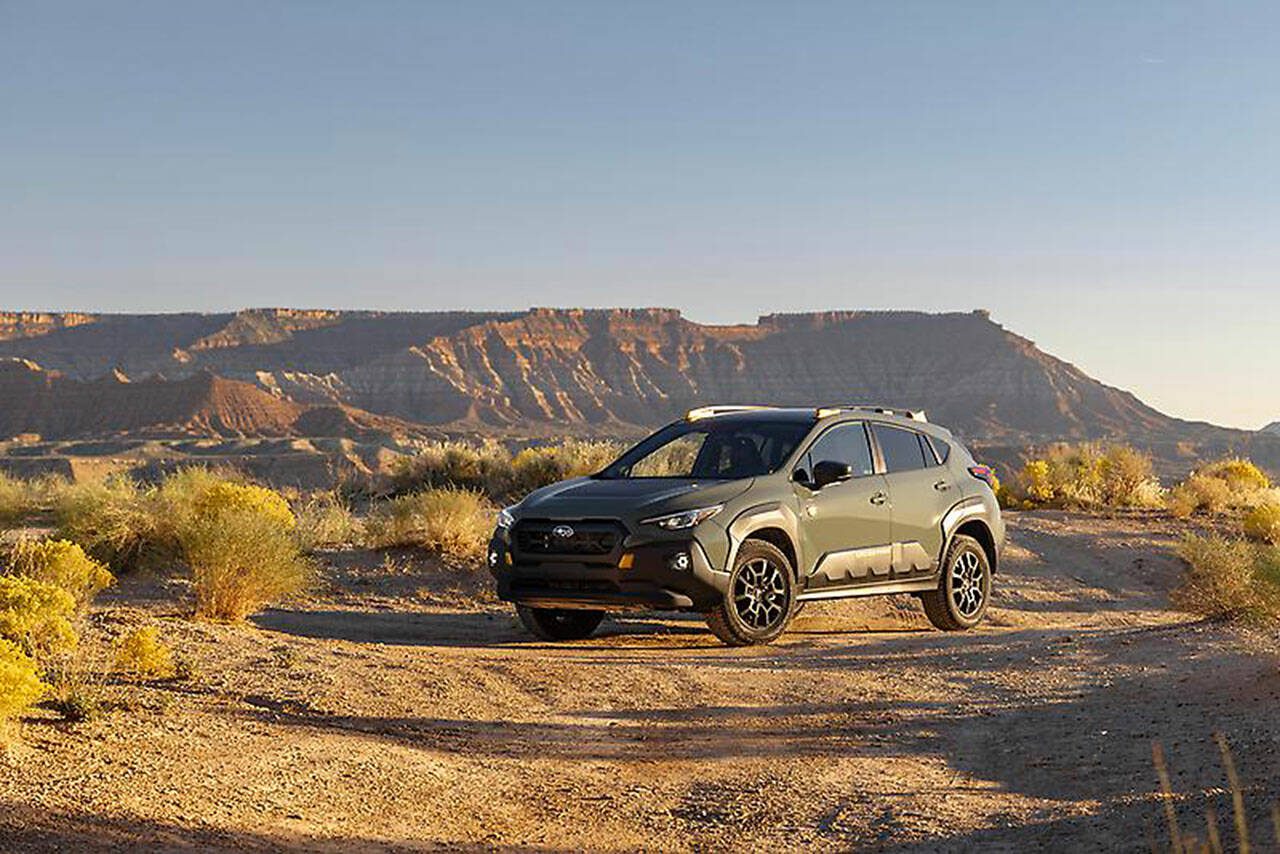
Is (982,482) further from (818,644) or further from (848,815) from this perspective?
(848,815)

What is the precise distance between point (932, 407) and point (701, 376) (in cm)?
2431

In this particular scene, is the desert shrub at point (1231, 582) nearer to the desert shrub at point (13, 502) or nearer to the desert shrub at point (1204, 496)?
the desert shrub at point (1204, 496)

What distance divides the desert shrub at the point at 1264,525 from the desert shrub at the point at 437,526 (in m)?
12.1

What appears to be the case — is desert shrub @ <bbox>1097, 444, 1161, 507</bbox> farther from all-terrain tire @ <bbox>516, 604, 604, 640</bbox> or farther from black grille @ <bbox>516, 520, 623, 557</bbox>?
black grille @ <bbox>516, 520, 623, 557</bbox>

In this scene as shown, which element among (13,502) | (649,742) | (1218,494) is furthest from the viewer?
(1218,494)

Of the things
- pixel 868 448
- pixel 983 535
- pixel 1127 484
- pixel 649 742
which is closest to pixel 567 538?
pixel 868 448

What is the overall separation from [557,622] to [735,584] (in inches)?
70.5

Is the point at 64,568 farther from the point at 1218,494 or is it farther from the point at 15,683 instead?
the point at 1218,494

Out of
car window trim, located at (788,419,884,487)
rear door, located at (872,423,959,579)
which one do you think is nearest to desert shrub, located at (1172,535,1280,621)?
rear door, located at (872,423,959,579)

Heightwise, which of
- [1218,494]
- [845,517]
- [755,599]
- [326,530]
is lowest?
[755,599]

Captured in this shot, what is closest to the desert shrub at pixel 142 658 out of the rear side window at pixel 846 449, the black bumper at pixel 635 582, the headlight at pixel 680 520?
the black bumper at pixel 635 582

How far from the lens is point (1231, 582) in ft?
43.5

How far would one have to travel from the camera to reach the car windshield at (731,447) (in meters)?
12.1

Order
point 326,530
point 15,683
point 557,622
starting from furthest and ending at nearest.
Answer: point 326,530, point 557,622, point 15,683
